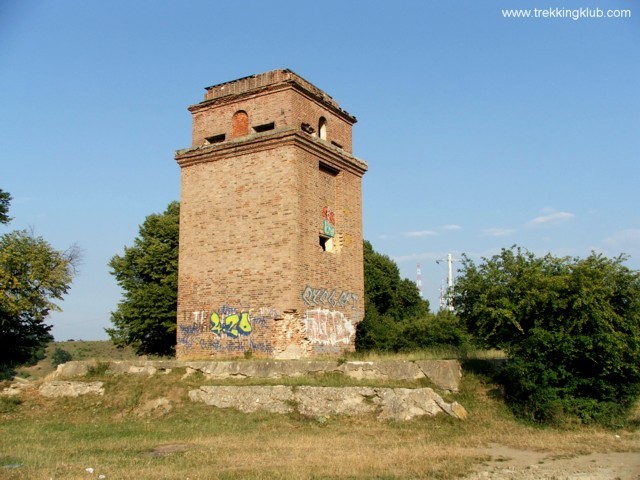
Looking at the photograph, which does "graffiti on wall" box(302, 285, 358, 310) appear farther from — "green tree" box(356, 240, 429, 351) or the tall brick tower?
"green tree" box(356, 240, 429, 351)

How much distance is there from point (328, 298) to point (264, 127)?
5417 mm

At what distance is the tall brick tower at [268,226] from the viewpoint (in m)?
16.5

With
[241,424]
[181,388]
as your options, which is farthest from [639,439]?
[181,388]

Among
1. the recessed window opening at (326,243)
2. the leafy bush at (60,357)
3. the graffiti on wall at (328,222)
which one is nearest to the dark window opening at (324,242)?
the recessed window opening at (326,243)

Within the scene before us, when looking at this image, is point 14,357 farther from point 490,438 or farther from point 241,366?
point 490,438

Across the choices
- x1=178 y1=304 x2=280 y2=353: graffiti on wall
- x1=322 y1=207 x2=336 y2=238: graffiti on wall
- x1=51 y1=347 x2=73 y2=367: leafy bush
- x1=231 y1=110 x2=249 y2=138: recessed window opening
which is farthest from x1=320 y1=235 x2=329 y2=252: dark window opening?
x1=51 y1=347 x2=73 y2=367: leafy bush

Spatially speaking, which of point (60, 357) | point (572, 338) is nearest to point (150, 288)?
→ point (572, 338)

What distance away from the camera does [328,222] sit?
59.7 feet

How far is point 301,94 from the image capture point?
17891 mm

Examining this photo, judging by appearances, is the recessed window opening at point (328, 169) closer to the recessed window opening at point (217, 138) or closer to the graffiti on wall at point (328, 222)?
the graffiti on wall at point (328, 222)

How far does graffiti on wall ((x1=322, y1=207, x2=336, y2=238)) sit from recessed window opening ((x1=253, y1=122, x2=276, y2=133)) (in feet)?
9.45

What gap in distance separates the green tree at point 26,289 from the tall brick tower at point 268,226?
881 centimetres

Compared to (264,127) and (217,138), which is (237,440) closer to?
(264,127)

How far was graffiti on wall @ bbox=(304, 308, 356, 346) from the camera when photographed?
54.1 feet
